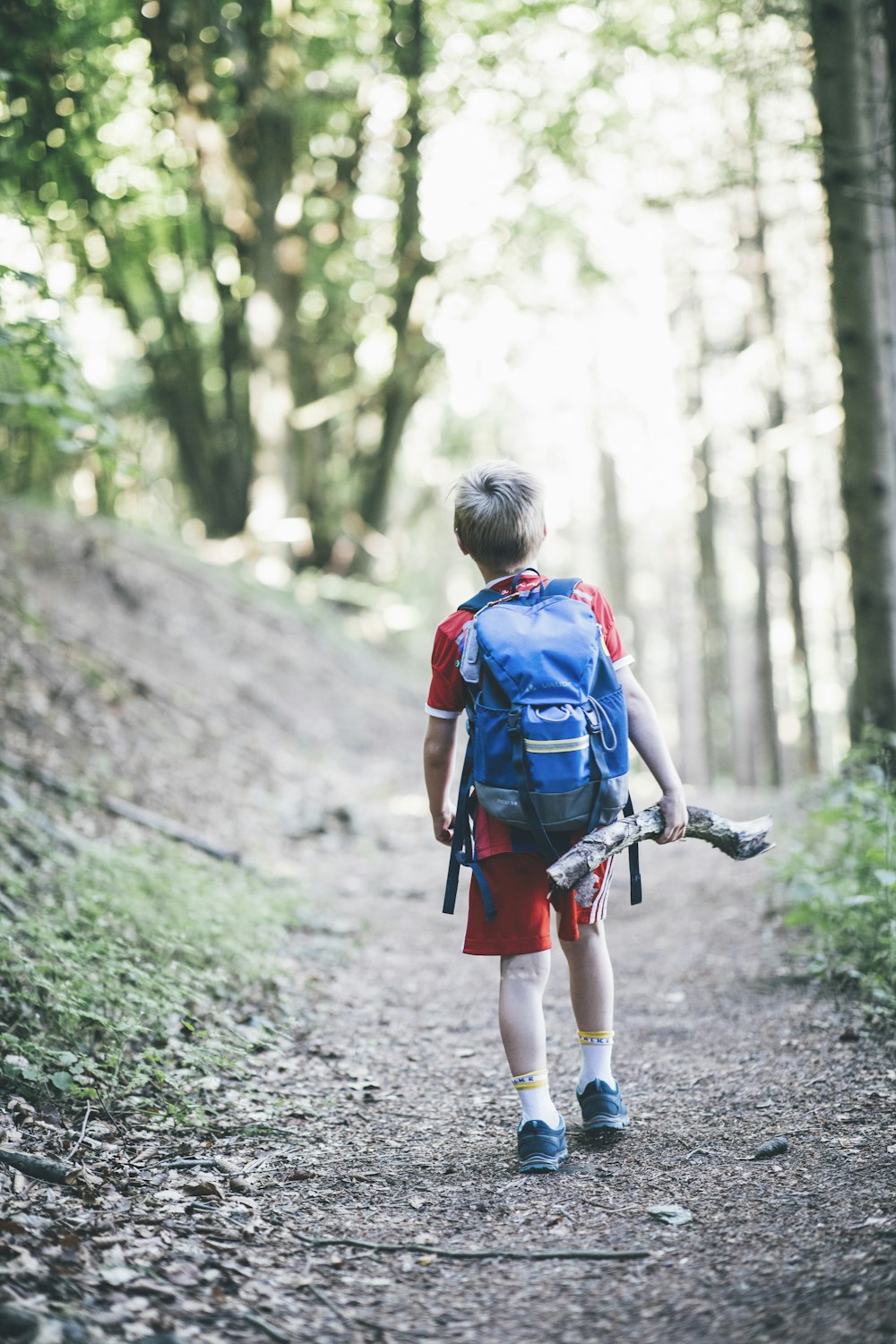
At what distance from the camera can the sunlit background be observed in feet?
46.0

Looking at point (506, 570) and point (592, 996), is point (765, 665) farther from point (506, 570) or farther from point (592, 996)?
point (506, 570)

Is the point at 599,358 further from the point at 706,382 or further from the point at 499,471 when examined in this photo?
the point at 499,471

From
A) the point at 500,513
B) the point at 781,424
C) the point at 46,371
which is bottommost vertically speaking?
the point at 500,513


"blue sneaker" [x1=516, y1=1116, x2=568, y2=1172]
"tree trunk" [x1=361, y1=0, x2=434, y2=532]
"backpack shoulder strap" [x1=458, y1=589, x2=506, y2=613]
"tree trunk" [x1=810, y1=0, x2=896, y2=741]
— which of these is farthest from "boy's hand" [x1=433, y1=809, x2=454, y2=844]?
"tree trunk" [x1=361, y1=0, x2=434, y2=532]

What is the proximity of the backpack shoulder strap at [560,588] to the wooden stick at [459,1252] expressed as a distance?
67.6 inches

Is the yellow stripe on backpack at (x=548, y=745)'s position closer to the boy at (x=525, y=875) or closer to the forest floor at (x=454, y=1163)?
the boy at (x=525, y=875)

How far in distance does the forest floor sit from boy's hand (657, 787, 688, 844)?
36.9 inches

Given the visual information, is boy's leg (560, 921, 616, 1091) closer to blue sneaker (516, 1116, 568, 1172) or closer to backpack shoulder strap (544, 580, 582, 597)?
blue sneaker (516, 1116, 568, 1172)

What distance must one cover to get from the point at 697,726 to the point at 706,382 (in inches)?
241

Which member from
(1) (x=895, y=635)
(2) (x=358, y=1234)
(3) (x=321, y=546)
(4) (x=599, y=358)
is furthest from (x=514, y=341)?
(2) (x=358, y=1234)

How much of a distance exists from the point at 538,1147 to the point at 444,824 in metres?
0.97

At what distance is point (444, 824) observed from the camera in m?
3.28

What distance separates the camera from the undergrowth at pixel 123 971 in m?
3.45

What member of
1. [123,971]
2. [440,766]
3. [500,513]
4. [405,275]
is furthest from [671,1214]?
[405,275]
